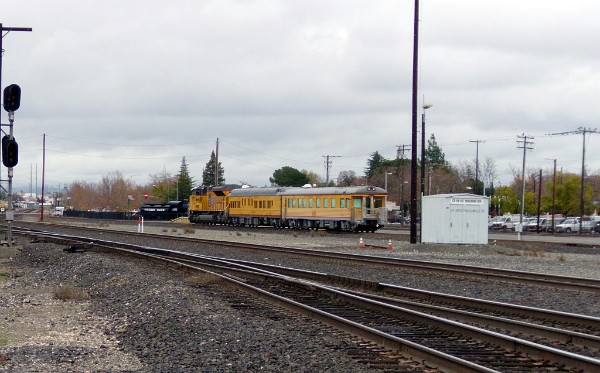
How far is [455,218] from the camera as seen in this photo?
113ft

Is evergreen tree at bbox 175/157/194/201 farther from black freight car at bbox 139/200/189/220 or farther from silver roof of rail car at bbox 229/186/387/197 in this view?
silver roof of rail car at bbox 229/186/387/197

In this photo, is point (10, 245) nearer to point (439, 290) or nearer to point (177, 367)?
A: point (439, 290)

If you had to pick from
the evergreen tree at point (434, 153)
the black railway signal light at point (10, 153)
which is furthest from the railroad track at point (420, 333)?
the evergreen tree at point (434, 153)

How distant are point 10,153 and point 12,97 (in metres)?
1.90

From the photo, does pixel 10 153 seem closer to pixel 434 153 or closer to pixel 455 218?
pixel 455 218

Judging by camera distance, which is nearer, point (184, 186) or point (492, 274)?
point (492, 274)

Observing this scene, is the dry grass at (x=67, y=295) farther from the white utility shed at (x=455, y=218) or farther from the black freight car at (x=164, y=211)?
the black freight car at (x=164, y=211)

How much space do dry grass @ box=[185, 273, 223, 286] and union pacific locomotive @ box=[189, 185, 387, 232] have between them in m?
32.7

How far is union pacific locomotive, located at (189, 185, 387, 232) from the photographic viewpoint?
2010 inches

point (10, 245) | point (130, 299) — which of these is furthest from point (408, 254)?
point (130, 299)

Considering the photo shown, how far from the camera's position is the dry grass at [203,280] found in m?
17.8

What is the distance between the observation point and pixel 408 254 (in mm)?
31000

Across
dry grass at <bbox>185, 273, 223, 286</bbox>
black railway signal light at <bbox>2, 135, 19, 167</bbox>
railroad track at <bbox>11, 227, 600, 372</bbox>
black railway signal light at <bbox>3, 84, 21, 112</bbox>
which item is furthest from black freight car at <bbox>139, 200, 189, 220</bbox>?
railroad track at <bbox>11, 227, 600, 372</bbox>

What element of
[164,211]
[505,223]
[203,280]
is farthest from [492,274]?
[164,211]
